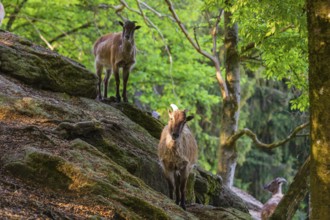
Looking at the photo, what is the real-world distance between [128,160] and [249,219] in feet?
7.25

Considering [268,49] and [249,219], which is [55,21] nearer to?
[268,49]

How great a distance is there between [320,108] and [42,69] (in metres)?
5.94

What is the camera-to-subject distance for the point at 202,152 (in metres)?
24.1

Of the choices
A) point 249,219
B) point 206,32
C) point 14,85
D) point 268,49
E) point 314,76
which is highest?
point 206,32

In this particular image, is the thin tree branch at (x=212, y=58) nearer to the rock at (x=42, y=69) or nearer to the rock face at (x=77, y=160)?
the rock face at (x=77, y=160)

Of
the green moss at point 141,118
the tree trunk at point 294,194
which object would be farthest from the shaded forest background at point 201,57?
the green moss at point 141,118

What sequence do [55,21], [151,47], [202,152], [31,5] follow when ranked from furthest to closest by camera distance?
[202,152]
[151,47]
[55,21]
[31,5]

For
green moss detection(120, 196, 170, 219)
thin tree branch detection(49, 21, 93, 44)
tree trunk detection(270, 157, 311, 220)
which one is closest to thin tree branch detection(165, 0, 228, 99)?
tree trunk detection(270, 157, 311, 220)

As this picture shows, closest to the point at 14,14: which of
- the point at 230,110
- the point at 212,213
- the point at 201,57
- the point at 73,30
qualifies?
the point at 73,30

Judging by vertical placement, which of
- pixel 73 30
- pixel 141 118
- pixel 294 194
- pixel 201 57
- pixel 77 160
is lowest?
pixel 77 160

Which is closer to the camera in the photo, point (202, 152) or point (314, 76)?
point (314, 76)

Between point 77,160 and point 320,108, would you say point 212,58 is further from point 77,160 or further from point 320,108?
point 320,108

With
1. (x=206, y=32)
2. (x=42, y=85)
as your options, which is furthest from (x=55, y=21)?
(x=42, y=85)

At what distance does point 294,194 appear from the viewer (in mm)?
7559
